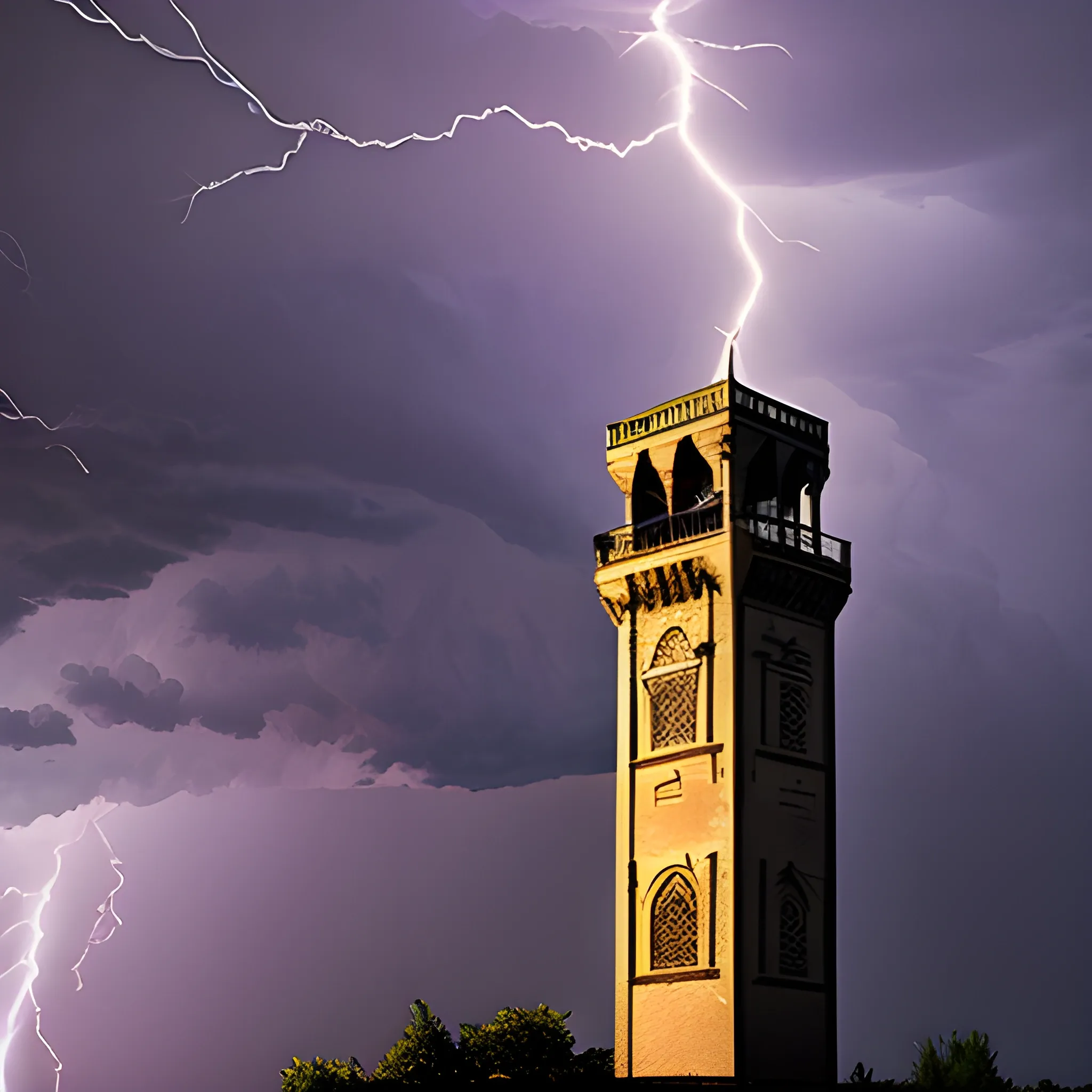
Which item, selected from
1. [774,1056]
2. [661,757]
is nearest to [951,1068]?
[774,1056]

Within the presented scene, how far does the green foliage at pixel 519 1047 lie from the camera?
94.9 ft

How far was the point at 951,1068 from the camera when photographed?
27.3 metres

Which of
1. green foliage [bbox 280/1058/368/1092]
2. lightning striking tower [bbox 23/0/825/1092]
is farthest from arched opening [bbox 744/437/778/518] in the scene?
green foliage [bbox 280/1058/368/1092]

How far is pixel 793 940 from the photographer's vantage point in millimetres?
27250

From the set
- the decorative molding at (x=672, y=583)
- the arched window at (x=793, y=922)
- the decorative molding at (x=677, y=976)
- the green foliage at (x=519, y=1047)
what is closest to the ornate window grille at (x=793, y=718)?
the arched window at (x=793, y=922)

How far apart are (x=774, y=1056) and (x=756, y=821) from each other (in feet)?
13.1

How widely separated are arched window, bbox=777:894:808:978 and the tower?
0.10ft

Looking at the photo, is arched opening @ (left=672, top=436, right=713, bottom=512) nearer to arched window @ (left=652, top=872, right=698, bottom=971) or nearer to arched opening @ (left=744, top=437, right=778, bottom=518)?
arched opening @ (left=744, top=437, right=778, bottom=518)

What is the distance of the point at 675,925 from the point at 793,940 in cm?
212

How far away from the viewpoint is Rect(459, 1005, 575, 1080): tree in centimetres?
2894

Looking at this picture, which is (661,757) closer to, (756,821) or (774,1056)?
(756,821)

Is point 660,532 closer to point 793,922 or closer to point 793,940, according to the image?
point 793,922

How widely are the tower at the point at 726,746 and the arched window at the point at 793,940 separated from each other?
0.03 m

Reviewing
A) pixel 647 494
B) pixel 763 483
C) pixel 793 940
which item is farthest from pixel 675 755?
pixel 763 483
